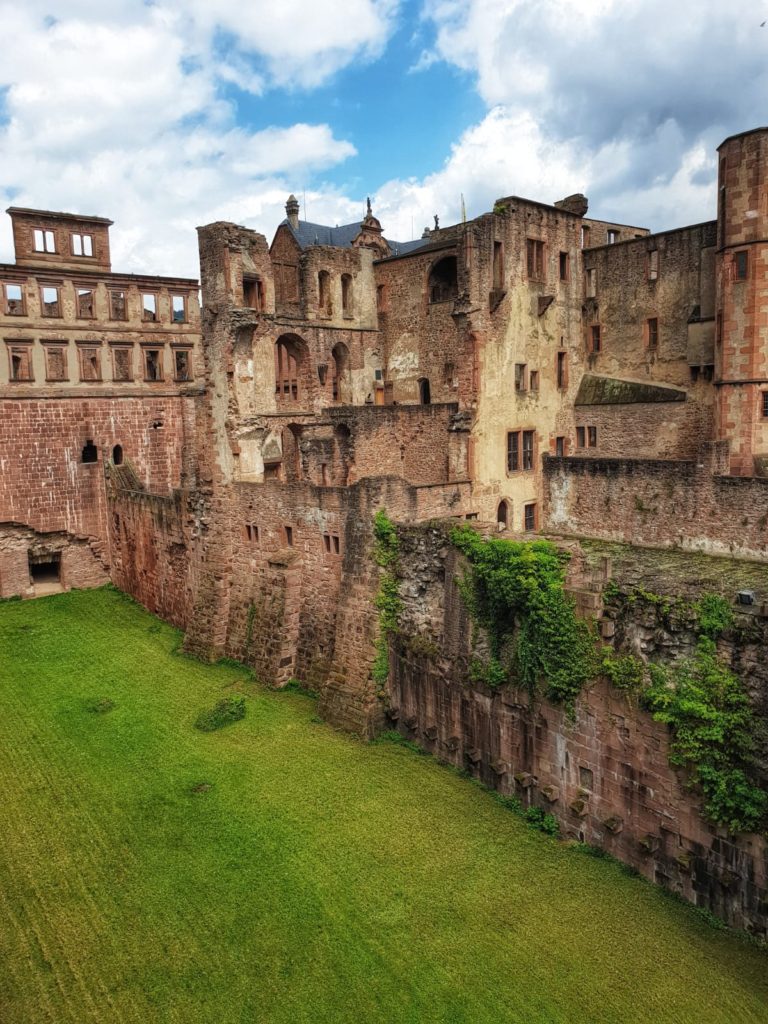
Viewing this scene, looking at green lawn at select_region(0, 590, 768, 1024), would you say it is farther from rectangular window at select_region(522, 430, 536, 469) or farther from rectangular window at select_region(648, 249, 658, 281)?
rectangular window at select_region(648, 249, 658, 281)

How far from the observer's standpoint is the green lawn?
9758 millimetres

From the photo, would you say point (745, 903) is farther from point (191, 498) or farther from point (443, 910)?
point (191, 498)

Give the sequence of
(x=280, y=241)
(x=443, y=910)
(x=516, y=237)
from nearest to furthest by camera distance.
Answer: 1. (x=443, y=910)
2. (x=516, y=237)
3. (x=280, y=241)

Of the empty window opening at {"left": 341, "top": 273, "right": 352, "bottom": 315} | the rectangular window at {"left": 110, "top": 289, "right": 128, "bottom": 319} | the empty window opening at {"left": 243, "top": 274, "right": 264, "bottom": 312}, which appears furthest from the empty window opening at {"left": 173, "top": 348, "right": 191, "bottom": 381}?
the empty window opening at {"left": 341, "top": 273, "right": 352, "bottom": 315}

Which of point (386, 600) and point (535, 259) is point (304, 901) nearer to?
point (386, 600)

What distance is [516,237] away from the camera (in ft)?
89.0

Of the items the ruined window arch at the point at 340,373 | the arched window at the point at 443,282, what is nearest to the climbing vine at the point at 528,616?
the ruined window arch at the point at 340,373

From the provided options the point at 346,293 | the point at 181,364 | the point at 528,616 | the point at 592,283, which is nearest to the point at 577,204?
the point at 592,283

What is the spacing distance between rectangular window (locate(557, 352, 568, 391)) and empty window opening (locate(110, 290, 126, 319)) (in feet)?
54.4

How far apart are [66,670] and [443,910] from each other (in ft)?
43.8

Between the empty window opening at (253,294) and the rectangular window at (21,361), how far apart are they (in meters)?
7.75

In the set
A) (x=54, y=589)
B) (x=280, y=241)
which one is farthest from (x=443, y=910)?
(x=280, y=241)

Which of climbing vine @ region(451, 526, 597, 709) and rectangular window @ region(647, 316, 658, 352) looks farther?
rectangular window @ region(647, 316, 658, 352)

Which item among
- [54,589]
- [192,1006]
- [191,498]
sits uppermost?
[191,498]
